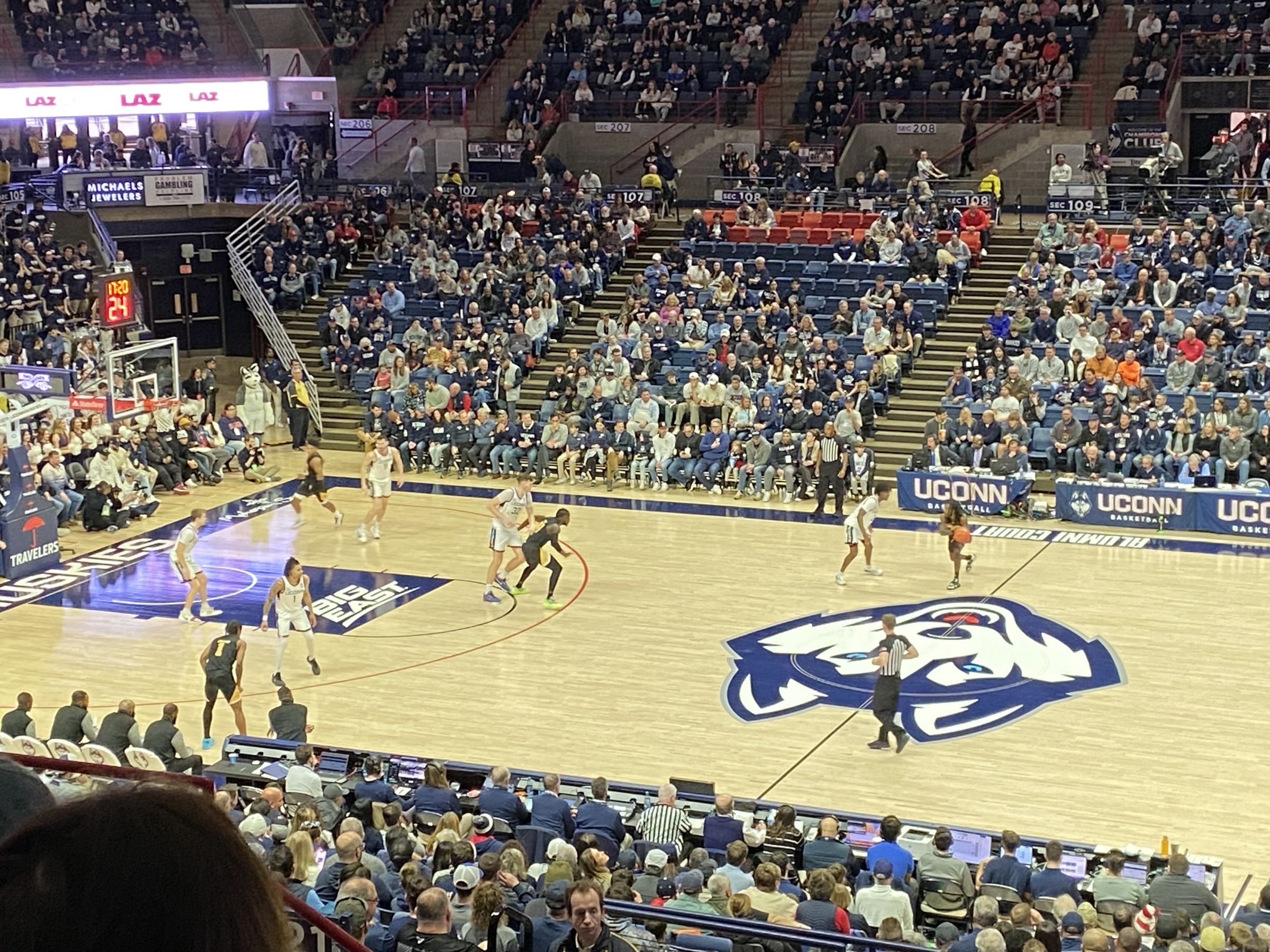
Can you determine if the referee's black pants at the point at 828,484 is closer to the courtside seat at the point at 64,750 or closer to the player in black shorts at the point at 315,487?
the player in black shorts at the point at 315,487

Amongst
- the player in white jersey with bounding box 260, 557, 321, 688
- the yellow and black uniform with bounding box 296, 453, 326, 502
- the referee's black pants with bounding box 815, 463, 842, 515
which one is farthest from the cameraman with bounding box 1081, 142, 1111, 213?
the player in white jersey with bounding box 260, 557, 321, 688

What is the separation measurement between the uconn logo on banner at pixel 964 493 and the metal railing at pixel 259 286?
1268cm

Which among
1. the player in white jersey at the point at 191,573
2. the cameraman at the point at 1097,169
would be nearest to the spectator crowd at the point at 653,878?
the player in white jersey at the point at 191,573

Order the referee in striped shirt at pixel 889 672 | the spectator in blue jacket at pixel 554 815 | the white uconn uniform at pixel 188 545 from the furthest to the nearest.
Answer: the white uconn uniform at pixel 188 545, the referee in striped shirt at pixel 889 672, the spectator in blue jacket at pixel 554 815

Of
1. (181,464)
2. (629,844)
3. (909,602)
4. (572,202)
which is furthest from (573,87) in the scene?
(629,844)

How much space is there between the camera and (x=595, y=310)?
36.4m

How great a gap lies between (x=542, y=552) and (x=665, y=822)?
10.0 metres

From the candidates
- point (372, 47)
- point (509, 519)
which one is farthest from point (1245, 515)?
point (372, 47)

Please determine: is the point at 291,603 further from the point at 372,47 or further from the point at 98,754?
the point at 372,47

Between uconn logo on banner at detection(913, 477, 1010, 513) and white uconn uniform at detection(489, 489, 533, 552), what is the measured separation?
859cm

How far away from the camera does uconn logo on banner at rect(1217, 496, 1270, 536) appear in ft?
86.7

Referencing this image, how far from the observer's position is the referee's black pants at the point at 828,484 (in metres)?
28.0

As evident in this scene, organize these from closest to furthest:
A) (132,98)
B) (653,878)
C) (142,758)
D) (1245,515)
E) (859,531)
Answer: (653,878) < (142,758) < (859,531) < (1245,515) < (132,98)

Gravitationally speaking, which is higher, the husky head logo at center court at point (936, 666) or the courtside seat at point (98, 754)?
the courtside seat at point (98, 754)
